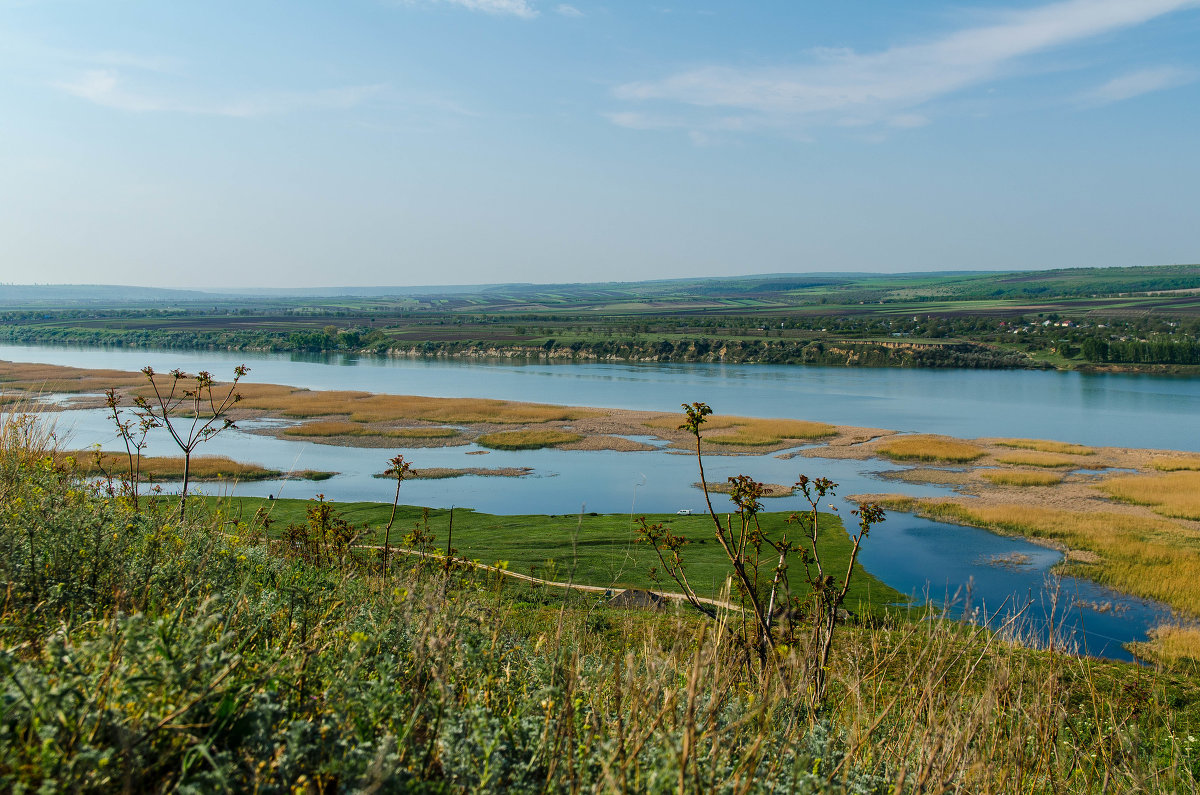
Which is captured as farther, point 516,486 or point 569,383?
point 569,383

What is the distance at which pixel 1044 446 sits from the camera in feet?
99.3

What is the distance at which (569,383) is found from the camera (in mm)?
54281

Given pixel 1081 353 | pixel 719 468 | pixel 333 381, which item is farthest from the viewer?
pixel 1081 353

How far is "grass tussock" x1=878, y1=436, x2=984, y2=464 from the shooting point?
2859 centimetres

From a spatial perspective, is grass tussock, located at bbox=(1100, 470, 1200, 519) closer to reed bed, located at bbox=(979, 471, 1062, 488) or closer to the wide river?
reed bed, located at bbox=(979, 471, 1062, 488)

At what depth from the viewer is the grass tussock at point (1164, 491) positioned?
69.1 feet

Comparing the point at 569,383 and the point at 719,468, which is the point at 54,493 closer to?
the point at 719,468

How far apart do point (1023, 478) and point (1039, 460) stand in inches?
134

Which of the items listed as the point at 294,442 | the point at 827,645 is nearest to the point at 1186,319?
the point at 294,442

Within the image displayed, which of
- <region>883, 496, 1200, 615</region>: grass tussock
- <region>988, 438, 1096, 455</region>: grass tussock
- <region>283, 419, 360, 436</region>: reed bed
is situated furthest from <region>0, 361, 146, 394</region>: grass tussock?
<region>988, 438, 1096, 455</region>: grass tussock

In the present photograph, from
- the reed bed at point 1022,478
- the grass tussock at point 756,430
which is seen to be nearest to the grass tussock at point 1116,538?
the reed bed at point 1022,478

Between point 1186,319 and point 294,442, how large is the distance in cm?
9076

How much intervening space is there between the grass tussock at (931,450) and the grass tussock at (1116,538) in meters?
6.73

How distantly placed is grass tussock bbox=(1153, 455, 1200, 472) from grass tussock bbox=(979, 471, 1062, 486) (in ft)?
13.6
